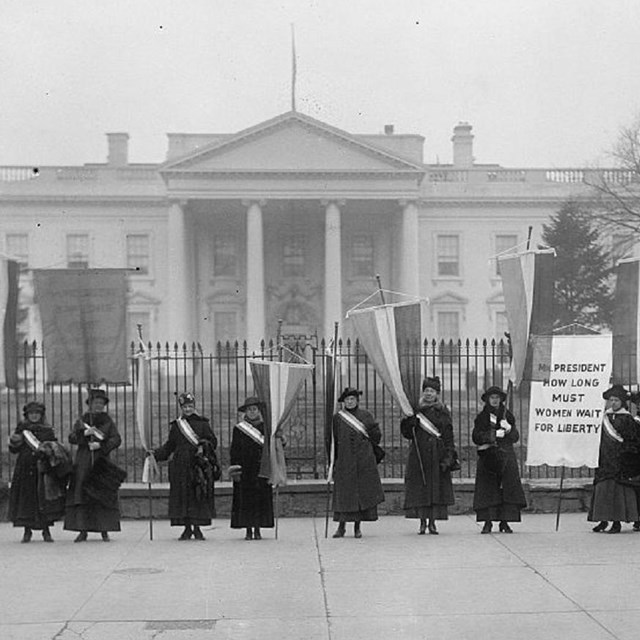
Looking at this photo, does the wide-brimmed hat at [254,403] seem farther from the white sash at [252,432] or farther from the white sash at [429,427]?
the white sash at [429,427]

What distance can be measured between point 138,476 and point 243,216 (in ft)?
127

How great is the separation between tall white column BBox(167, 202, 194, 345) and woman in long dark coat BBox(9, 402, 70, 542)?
39.8 metres

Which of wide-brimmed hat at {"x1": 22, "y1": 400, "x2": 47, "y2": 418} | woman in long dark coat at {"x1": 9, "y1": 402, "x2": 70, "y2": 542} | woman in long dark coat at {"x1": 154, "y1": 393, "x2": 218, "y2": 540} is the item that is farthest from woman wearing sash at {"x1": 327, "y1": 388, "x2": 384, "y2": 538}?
wide-brimmed hat at {"x1": 22, "y1": 400, "x2": 47, "y2": 418}

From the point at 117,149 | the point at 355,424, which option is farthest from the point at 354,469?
the point at 117,149

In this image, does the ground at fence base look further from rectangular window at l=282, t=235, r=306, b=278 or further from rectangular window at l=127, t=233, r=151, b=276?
rectangular window at l=127, t=233, r=151, b=276

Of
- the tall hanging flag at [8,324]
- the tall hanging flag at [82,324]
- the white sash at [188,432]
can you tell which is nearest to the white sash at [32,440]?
the tall hanging flag at [82,324]

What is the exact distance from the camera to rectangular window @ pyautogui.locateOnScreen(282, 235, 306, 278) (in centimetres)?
5553

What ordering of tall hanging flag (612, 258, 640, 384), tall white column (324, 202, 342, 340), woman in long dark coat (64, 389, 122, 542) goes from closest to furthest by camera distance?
woman in long dark coat (64, 389, 122, 542) < tall hanging flag (612, 258, 640, 384) < tall white column (324, 202, 342, 340)

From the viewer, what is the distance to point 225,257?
182ft

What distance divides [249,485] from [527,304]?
11.1ft

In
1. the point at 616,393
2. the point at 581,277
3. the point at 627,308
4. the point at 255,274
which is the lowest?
the point at 616,393

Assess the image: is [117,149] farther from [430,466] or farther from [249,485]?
[430,466]

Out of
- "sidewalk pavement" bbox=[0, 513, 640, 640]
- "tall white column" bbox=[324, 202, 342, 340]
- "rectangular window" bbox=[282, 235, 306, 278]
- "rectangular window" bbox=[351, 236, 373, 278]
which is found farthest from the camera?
"rectangular window" bbox=[351, 236, 373, 278]

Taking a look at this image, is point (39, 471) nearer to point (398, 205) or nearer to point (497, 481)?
point (497, 481)
